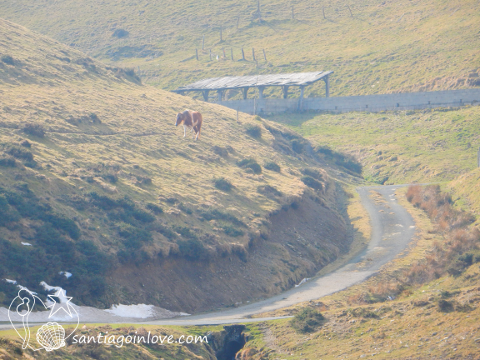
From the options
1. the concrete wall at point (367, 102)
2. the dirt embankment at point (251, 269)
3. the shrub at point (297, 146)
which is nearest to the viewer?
the dirt embankment at point (251, 269)

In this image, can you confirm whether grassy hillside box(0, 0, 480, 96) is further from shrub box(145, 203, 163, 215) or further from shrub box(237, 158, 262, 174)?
shrub box(145, 203, 163, 215)

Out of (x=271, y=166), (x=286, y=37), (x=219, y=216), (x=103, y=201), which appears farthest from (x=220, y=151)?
Answer: (x=286, y=37)

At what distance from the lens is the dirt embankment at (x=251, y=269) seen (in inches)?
1057

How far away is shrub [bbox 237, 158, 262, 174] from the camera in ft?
157

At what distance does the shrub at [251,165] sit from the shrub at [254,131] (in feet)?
35.8

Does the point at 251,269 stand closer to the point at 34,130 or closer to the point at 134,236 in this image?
the point at 134,236

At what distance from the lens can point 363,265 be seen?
119 feet

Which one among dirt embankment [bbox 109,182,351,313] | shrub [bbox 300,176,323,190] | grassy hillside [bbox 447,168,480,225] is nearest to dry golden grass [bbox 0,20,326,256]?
shrub [bbox 300,176,323,190]

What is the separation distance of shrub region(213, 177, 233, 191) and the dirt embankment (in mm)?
4334

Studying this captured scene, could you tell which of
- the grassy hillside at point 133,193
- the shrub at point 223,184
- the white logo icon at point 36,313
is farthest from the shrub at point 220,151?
the white logo icon at point 36,313

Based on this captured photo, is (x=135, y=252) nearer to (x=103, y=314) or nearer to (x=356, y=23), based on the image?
(x=103, y=314)

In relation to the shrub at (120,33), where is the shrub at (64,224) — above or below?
below

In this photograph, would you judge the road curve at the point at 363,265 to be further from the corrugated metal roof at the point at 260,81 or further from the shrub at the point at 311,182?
the corrugated metal roof at the point at 260,81

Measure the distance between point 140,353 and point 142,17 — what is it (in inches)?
5075
